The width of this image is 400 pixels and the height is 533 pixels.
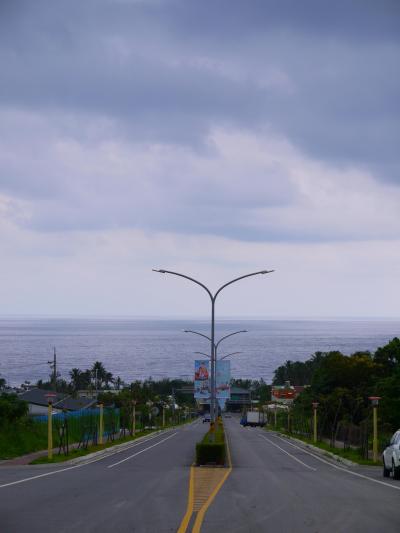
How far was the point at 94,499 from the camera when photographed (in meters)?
16.2

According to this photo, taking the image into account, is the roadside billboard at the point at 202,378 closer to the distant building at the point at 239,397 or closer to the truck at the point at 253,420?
the truck at the point at 253,420

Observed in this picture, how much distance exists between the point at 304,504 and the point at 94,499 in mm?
4254

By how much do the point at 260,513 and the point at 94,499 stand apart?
12.8 feet

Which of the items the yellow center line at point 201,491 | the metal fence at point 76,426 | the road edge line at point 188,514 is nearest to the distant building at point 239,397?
the metal fence at point 76,426

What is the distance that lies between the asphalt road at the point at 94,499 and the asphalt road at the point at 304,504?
3.29 ft

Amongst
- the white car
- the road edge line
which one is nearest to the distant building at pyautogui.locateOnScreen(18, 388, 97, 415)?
the white car

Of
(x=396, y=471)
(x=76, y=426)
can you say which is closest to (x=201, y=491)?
(x=396, y=471)

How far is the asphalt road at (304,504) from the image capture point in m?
12.4

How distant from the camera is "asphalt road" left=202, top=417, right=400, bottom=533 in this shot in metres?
12.4

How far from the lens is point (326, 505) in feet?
50.6

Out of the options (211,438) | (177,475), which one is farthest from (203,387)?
(177,475)

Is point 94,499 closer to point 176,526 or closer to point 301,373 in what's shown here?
point 176,526

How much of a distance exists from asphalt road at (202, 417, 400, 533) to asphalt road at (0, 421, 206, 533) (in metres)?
1.00

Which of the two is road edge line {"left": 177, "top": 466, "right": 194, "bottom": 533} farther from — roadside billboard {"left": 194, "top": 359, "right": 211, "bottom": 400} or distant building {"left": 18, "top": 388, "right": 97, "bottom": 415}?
distant building {"left": 18, "top": 388, "right": 97, "bottom": 415}
